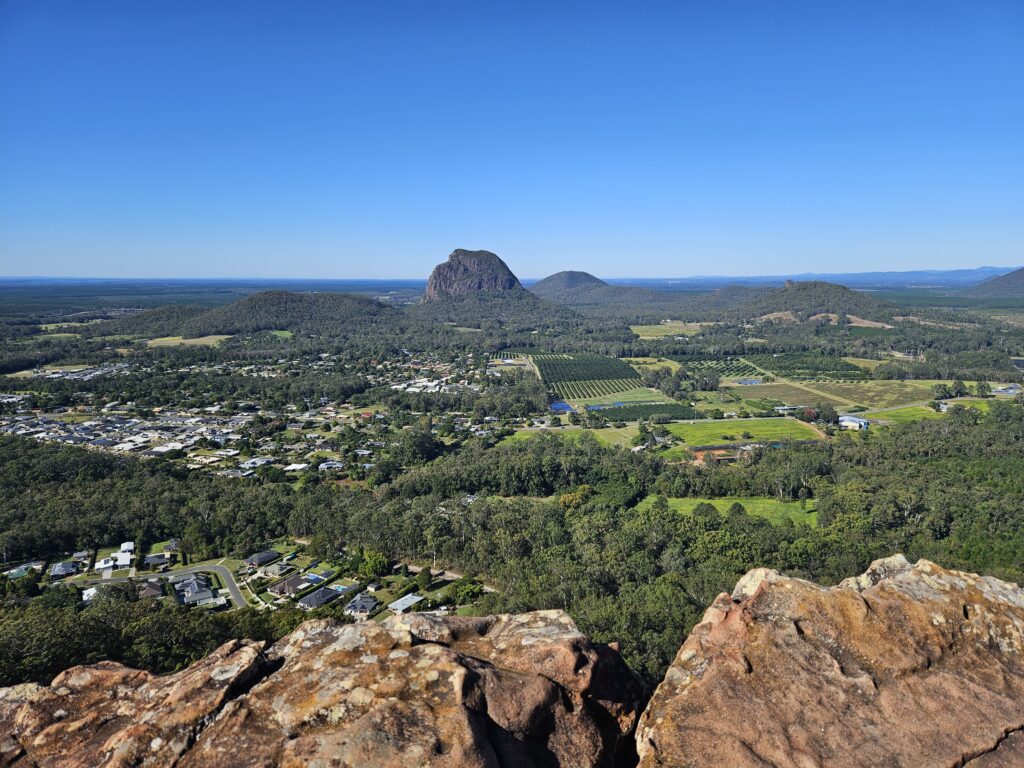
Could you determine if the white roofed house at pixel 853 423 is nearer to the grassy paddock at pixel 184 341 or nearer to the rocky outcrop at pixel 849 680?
the rocky outcrop at pixel 849 680

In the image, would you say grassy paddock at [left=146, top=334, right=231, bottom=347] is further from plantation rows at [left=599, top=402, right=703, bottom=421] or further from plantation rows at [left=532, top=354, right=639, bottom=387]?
plantation rows at [left=599, top=402, right=703, bottom=421]

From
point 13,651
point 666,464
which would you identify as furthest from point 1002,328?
point 13,651

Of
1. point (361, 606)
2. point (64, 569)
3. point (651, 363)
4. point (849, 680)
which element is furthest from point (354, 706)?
point (651, 363)

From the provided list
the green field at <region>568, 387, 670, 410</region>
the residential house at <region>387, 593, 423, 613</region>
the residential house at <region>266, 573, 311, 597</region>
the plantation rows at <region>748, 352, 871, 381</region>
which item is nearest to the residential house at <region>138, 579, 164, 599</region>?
the residential house at <region>266, 573, 311, 597</region>

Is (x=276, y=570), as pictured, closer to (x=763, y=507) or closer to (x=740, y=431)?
(x=763, y=507)

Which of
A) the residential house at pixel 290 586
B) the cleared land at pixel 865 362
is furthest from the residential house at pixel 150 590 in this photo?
the cleared land at pixel 865 362

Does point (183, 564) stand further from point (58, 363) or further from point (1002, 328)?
point (1002, 328)

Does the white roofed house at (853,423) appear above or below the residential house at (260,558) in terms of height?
above
